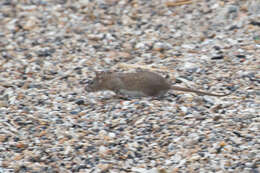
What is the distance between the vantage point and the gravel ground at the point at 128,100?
4.73 m

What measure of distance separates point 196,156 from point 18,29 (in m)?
4.05

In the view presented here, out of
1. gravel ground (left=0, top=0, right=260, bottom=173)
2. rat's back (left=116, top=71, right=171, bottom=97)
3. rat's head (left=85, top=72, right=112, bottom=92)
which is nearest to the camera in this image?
gravel ground (left=0, top=0, right=260, bottom=173)

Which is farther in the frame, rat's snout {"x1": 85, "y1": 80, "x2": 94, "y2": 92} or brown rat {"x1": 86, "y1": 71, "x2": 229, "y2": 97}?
rat's snout {"x1": 85, "y1": 80, "x2": 94, "y2": 92}

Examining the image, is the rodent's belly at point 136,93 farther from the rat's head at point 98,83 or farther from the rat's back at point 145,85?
the rat's head at point 98,83

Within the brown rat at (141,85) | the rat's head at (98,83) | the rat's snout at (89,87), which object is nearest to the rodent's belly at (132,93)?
the brown rat at (141,85)

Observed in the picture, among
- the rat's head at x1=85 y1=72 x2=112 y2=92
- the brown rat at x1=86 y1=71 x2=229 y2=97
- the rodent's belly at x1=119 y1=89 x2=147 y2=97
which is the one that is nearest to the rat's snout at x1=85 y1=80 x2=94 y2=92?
the rat's head at x1=85 y1=72 x2=112 y2=92

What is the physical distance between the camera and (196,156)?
4.62m

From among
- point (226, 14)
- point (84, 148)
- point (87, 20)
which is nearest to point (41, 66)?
point (87, 20)

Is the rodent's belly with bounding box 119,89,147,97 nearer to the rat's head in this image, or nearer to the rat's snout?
the rat's head

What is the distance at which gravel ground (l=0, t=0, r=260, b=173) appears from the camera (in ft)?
15.5

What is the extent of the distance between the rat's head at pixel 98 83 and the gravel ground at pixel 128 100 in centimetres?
10

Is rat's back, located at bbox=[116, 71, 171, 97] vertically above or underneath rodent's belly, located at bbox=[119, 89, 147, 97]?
above

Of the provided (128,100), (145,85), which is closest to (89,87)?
(128,100)

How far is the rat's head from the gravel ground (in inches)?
3.9
